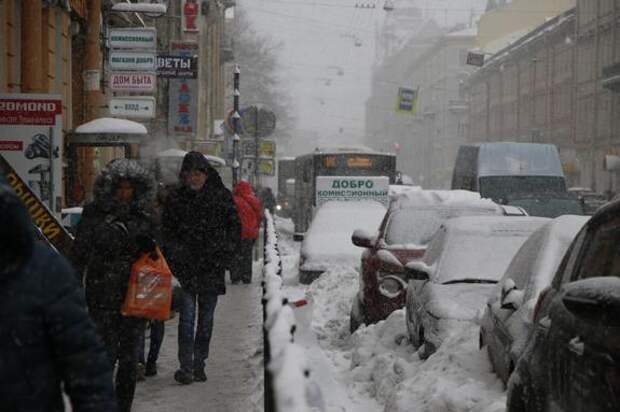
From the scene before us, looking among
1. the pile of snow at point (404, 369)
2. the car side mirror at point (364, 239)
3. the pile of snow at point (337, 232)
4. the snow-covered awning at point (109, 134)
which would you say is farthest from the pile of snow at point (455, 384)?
the pile of snow at point (337, 232)

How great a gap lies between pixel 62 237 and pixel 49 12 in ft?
28.8

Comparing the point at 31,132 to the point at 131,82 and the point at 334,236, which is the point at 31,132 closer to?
the point at 334,236

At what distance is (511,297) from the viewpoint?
6.11 m

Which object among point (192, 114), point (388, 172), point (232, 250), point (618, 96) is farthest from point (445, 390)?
point (618, 96)

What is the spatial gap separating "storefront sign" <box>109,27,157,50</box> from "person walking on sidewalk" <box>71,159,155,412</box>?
1277 centimetres

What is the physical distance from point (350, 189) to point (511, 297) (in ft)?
70.7

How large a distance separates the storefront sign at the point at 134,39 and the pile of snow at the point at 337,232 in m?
4.05

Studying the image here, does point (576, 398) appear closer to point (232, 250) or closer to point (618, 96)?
point (232, 250)

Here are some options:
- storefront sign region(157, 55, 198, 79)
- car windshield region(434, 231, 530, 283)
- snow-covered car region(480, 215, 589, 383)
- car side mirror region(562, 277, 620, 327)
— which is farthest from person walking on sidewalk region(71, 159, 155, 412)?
storefront sign region(157, 55, 198, 79)

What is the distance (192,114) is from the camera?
28.5 metres

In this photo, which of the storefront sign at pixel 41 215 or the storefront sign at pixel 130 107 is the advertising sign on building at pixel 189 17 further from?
the storefront sign at pixel 41 215

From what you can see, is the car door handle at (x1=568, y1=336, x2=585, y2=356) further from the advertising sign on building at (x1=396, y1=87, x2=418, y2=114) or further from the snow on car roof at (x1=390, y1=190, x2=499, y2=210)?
the advertising sign on building at (x1=396, y1=87, x2=418, y2=114)

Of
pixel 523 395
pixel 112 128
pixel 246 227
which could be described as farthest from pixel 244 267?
pixel 523 395

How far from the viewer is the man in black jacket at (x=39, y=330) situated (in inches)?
130
